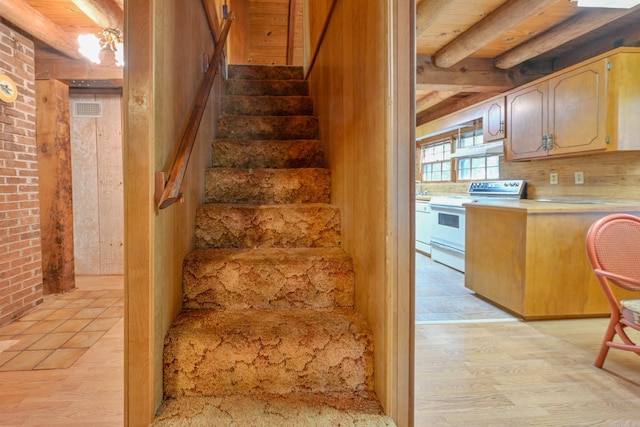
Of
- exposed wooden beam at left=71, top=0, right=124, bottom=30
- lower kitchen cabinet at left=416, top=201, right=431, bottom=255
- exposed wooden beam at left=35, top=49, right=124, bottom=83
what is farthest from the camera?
lower kitchen cabinet at left=416, top=201, right=431, bottom=255

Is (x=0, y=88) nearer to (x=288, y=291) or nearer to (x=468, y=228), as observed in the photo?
(x=288, y=291)

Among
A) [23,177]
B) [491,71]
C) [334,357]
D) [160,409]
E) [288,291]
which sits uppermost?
[491,71]

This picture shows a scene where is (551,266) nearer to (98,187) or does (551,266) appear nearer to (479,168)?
(479,168)

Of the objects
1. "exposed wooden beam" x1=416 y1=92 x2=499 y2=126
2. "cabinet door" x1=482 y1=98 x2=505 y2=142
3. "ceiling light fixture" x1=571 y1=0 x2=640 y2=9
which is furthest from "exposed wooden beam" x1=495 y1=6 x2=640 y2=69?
"exposed wooden beam" x1=416 y1=92 x2=499 y2=126

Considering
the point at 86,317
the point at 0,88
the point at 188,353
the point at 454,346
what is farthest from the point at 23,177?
the point at 454,346

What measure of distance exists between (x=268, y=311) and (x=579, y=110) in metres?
3.14

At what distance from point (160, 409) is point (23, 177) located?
2830 mm

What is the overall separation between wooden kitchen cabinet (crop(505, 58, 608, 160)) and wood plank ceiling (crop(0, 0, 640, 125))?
1.20ft

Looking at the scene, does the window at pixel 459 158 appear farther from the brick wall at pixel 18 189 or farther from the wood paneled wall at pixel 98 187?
the brick wall at pixel 18 189

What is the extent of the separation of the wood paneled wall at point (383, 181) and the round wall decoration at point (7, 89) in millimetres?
2920

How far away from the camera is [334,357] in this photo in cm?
141

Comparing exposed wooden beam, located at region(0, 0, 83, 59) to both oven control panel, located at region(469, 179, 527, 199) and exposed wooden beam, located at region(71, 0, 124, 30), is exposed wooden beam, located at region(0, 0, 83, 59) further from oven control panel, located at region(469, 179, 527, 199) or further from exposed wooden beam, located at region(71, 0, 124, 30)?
oven control panel, located at region(469, 179, 527, 199)

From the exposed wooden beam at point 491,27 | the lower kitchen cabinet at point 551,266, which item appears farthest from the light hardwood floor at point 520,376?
the exposed wooden beam at point 491,27

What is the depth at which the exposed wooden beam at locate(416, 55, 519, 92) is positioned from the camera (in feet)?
12.4
